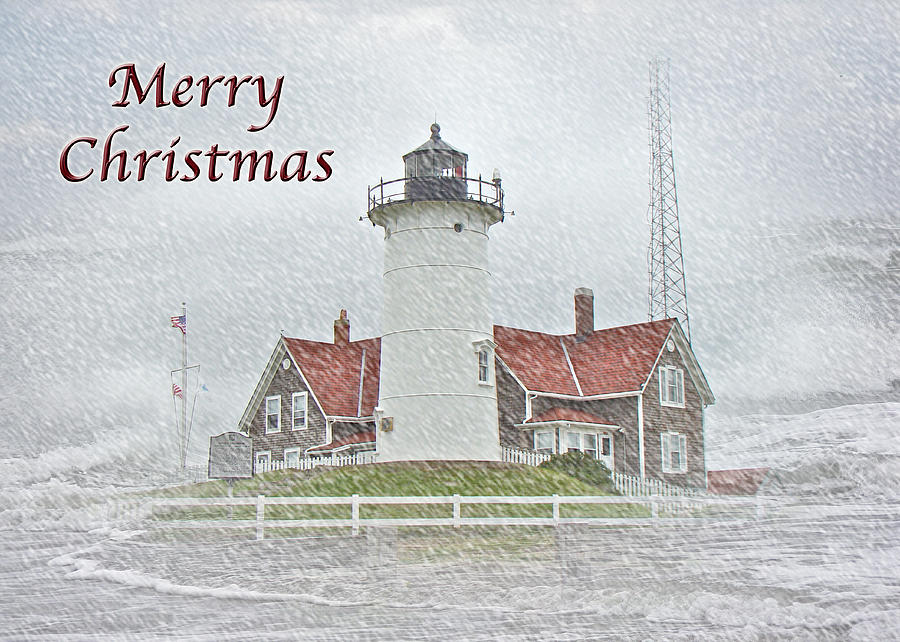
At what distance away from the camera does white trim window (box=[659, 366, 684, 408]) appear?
34.6 m

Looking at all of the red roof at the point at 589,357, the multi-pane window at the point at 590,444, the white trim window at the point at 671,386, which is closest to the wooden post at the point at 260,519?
the red roof at the point at 589,357

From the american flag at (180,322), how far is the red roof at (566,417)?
15057 mm

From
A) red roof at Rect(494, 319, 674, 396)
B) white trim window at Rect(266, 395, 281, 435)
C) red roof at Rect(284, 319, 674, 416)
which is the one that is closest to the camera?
red roof at Rect(494, 319, 674, 396)

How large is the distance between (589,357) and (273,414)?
1144cm

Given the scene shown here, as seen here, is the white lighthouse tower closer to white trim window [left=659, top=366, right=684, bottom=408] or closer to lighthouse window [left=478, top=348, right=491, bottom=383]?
lighthouse window [left=478, top=348, right=491, bottom=383]

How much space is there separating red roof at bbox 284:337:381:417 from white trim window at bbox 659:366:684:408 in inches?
380

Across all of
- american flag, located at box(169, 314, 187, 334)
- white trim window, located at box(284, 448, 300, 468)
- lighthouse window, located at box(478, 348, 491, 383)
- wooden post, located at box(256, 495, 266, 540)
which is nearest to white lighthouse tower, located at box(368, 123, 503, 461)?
lighthouse window, located at box(478, 348, 491, 383)

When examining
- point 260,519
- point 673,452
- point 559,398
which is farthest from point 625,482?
point 260,519

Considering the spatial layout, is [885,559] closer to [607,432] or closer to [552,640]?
[552,640]

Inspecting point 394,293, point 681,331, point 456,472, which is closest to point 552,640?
point 456,472

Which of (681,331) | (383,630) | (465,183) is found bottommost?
(383,630)

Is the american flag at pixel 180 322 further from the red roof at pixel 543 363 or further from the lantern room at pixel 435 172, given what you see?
the lantern room at pixel 435 172

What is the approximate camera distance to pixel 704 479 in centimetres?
3606

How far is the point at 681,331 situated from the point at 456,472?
1088cm
